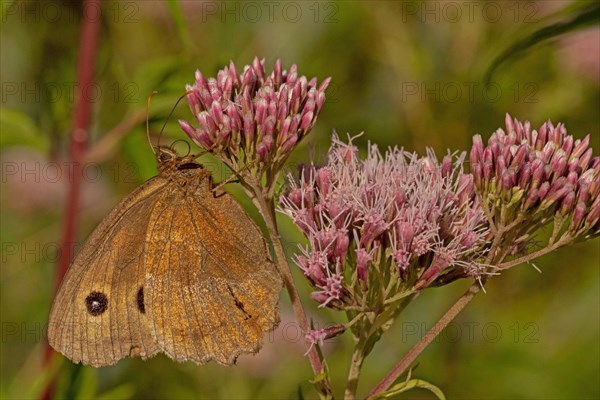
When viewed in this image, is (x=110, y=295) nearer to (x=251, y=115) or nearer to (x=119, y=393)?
(x=119, y=393)

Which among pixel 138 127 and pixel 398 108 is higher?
pixel 398 108

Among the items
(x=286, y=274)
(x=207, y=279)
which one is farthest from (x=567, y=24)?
(x=207, y=279)

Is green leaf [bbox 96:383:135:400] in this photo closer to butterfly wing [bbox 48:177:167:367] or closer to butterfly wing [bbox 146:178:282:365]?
butterfly wing [bbox 48:177:167:367]

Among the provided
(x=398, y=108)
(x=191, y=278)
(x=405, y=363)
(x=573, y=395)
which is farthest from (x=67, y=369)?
(x=398, y=108)

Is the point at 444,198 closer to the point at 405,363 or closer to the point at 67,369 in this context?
the point at 405,363

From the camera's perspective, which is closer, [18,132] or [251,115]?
[251,115]

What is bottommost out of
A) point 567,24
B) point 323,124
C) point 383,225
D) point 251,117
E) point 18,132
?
point 383,225

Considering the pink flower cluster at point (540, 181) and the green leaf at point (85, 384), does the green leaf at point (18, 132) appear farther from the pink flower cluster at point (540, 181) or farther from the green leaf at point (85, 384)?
the pink flower cluster at point (540, 181)
